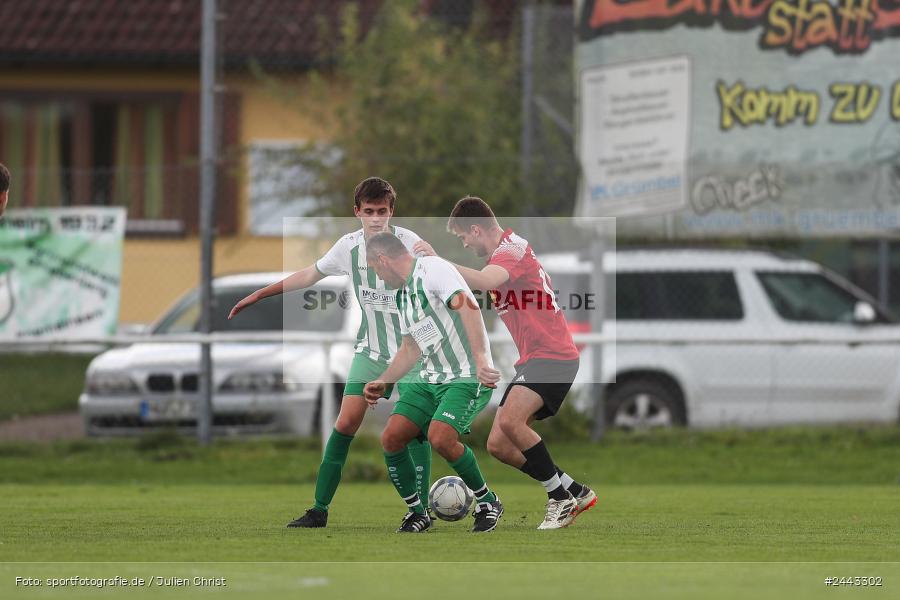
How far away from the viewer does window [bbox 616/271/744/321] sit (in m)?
16.4

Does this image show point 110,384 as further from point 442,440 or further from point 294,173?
point 442,440

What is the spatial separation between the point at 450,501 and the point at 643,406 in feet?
20.8

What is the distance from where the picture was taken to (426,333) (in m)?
9.94

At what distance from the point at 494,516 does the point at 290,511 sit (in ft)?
6.44

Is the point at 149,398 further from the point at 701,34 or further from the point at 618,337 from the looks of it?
the point at 701,34

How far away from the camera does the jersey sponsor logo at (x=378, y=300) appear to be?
10.1m

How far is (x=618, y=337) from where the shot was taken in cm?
1497

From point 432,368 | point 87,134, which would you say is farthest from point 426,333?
point 87,134

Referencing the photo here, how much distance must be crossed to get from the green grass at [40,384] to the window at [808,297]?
6.55 m

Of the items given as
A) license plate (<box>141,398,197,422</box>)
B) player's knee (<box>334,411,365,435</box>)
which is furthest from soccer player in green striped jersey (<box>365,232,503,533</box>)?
license plate (<box>141,398,197,422</box>)

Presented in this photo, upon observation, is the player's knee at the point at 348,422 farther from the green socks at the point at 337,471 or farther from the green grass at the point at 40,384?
the green grass at the point at 40,384

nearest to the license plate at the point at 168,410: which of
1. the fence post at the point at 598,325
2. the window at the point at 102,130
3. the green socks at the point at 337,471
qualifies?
the fence post at the point at 598,325

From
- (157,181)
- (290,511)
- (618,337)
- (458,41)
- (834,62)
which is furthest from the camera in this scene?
(157,181)

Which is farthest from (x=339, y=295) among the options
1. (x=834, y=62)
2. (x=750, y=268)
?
(x=834, y=62)
